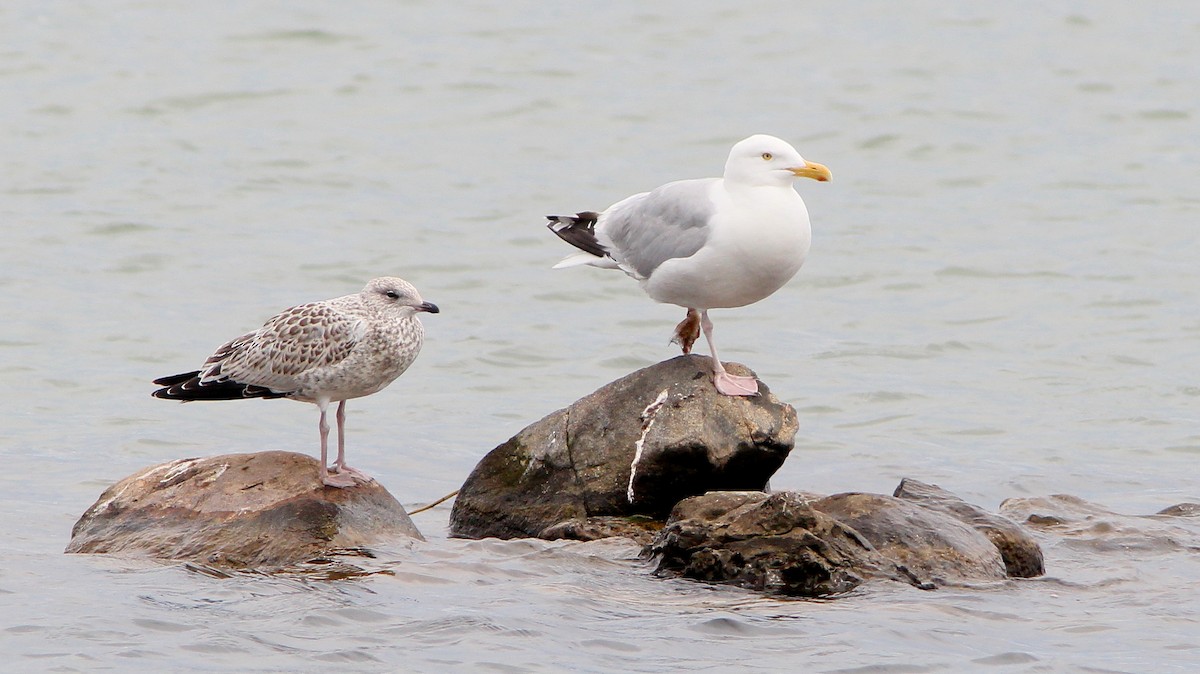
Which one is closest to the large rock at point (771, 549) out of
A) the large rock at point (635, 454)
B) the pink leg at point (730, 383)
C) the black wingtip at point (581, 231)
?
the large rock at point (635, 454)

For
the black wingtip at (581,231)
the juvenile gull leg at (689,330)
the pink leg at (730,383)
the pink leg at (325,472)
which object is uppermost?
the black wingtip at (581,231)

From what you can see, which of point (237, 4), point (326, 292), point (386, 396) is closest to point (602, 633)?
point (386, 396)

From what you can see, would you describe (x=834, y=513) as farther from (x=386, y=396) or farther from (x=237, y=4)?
(x=237, y=4)

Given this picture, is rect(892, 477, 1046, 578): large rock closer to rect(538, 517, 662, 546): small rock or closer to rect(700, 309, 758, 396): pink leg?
rect(700, 309, 758, 396): pink leg

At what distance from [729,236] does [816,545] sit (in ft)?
5.35

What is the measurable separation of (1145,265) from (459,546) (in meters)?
11.2

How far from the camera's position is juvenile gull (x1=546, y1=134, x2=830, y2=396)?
8.08 m

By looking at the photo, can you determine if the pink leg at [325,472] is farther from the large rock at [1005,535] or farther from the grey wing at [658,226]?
the large rock at [1005,535]

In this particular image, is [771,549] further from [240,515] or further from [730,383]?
[240,515]

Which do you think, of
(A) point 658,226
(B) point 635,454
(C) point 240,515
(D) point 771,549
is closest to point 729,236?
(A) point 658,226

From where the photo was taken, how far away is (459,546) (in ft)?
27.0

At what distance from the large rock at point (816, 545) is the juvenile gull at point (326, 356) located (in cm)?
157

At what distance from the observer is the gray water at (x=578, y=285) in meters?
7.09

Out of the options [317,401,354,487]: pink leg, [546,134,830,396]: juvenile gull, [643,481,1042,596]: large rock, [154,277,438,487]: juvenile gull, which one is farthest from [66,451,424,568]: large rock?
[546,134,830,396]: juvenile gull
